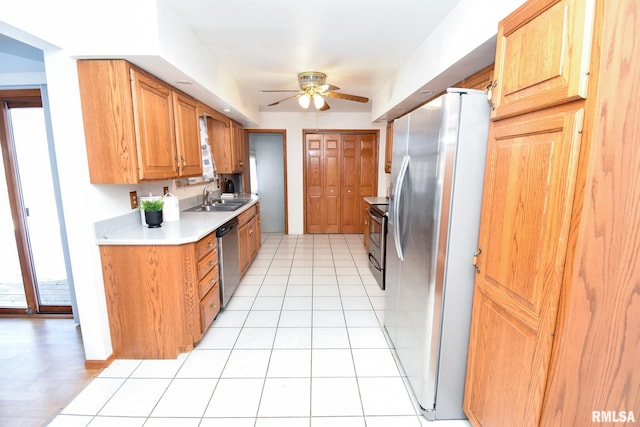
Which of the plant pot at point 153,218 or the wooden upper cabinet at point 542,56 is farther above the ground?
the wooden upper cabinet at point 542,56

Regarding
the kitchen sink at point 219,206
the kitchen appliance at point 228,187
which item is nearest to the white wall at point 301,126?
the kitchen appliance at point 228,187

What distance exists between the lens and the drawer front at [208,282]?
7.30 ft

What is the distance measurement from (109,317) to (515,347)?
2.43 meters

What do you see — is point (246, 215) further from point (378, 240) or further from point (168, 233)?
point (378, 240)

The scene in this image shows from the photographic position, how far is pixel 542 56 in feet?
3.28

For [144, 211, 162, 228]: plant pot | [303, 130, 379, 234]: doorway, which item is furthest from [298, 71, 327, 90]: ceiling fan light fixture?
[303, 130, 379, 234]: doorway

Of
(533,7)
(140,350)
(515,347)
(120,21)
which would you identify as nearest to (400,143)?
(533,7)

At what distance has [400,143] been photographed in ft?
6.59

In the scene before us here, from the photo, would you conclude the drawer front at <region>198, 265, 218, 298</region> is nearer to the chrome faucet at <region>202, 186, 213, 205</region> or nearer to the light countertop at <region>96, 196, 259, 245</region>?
the light countertop at <region>96, 196, 259, 245</region>

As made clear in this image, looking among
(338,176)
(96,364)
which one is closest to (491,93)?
(96,364)

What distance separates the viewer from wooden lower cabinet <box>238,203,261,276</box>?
11.2 ft

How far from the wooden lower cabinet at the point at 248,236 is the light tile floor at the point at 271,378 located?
629mm

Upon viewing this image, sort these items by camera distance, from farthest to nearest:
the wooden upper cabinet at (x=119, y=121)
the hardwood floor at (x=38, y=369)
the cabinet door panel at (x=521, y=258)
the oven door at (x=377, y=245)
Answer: the oven door at (x=377, y=245)
the wooden upper cabinet at (x=119, y=121)
the hardwood floor at (x=38, y=369)
the cabinet door panel at (x=521, y=258)

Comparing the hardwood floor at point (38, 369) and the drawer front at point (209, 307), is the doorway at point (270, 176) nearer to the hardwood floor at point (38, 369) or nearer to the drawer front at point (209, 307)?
the drawer front at point (209, 307)
